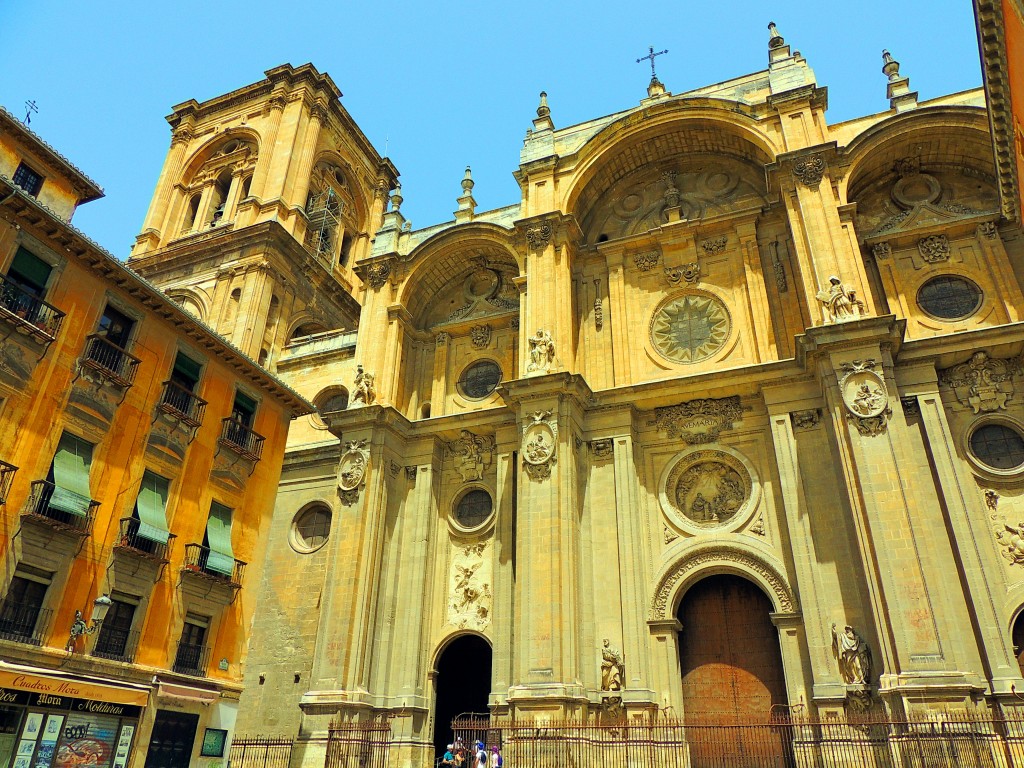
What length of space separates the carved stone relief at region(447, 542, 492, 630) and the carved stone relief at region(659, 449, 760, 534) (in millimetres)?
5714

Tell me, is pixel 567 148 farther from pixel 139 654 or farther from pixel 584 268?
pixel 139 654

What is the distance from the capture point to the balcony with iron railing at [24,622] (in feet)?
46.9

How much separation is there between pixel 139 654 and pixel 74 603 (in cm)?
210

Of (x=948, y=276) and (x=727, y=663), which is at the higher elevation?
(x=948, y=276)

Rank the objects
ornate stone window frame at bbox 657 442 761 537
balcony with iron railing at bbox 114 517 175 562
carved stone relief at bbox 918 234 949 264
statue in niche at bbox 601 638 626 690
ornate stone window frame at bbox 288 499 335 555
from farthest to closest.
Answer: ornate stone window frame at bbox 288 499 335 555 < carved stone relief at bbox 918 234 949 264 < ornate stone window frame at bbox 657 442 761 537 < statue in niche at bbox 601 638 626 690 < balcony with iron railing at bbox 114 517 175 562

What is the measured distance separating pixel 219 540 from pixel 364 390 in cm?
663

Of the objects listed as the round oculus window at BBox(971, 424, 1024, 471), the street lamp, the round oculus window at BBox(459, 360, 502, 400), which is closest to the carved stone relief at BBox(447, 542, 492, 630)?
the round oculus window at BBox(459, 360, 502, 400)

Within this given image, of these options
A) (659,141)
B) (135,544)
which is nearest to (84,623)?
(135,544)

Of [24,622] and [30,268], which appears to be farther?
[30,268]

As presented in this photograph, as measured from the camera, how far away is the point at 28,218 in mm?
16250

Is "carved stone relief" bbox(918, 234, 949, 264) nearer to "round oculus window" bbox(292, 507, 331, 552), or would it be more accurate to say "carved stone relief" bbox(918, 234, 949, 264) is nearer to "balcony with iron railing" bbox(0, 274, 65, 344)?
"round oculus window" bbox(292, 507, 331, 552)

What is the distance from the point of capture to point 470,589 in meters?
21.5

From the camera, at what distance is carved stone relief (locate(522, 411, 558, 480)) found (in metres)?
19.9

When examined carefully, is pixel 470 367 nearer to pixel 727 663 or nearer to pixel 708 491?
pixel 708 491
